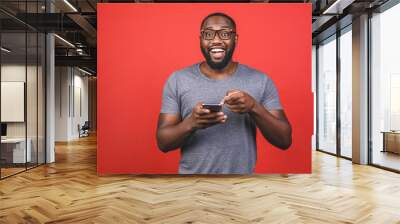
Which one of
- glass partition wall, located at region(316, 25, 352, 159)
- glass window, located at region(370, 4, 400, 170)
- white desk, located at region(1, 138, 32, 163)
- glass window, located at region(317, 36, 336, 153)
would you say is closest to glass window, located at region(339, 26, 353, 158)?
glass partition wall, located at region(316, 25, 352, 159)

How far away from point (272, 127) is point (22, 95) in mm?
5272

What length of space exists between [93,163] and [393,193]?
6273 millimetres

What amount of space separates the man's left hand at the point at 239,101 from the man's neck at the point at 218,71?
0.33m

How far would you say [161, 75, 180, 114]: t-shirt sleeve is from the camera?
6684 millimetres

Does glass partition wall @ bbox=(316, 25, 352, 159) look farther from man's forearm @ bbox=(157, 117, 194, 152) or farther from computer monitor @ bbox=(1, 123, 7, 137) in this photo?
computer monitor @ bbox=(1, 123, 7, 137)

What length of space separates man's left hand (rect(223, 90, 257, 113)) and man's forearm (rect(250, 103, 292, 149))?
0.33ft

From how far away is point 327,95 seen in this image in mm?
11359

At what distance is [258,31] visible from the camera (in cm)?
684

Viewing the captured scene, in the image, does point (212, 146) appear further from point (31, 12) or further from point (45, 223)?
point (31, 12)

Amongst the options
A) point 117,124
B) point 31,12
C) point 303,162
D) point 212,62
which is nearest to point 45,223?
point 117,124

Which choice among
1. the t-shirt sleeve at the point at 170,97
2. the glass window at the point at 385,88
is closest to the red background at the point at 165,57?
the t-shirt sleeve at the point at 170,97

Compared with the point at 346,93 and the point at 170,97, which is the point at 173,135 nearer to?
the point at 170,97

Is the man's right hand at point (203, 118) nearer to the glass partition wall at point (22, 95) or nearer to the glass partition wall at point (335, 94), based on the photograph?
the glass partition wall at point (22, 95)

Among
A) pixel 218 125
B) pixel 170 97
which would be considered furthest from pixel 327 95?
pixel 170 97
